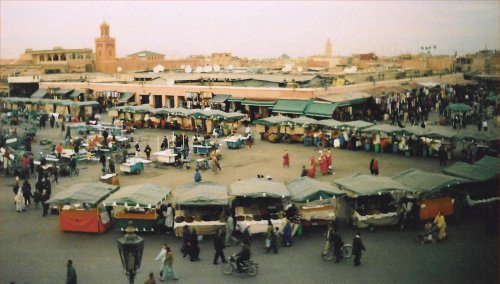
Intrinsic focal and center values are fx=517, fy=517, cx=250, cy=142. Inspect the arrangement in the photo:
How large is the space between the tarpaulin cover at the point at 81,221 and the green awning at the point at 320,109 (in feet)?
68.8

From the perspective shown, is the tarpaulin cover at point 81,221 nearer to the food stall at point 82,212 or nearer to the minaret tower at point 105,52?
the food stall at point 82,212

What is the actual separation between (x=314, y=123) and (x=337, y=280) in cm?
1828

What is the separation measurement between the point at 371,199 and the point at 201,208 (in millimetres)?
5099

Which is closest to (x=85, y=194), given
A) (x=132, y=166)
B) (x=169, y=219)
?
(x=169, y=219)

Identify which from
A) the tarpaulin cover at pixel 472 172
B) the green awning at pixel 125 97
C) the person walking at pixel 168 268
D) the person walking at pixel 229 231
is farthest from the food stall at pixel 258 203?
the green awning at pixel 125 97

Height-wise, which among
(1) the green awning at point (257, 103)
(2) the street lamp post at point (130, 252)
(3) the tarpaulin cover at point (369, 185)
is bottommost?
(3) the tarpaulin cover at point (369, 185)

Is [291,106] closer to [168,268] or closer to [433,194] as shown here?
[433,194]

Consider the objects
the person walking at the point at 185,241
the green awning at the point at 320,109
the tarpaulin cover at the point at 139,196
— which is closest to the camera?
the person walking at the point at 185,241

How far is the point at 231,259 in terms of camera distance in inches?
464

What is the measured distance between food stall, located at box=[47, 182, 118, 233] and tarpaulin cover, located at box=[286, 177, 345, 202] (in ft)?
18.0

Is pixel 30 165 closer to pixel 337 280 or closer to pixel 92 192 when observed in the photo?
pixel 92 192

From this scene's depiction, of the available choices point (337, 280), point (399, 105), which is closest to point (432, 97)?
point (399, 105)

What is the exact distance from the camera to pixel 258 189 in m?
15.3

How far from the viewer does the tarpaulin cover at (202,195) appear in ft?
47.4
